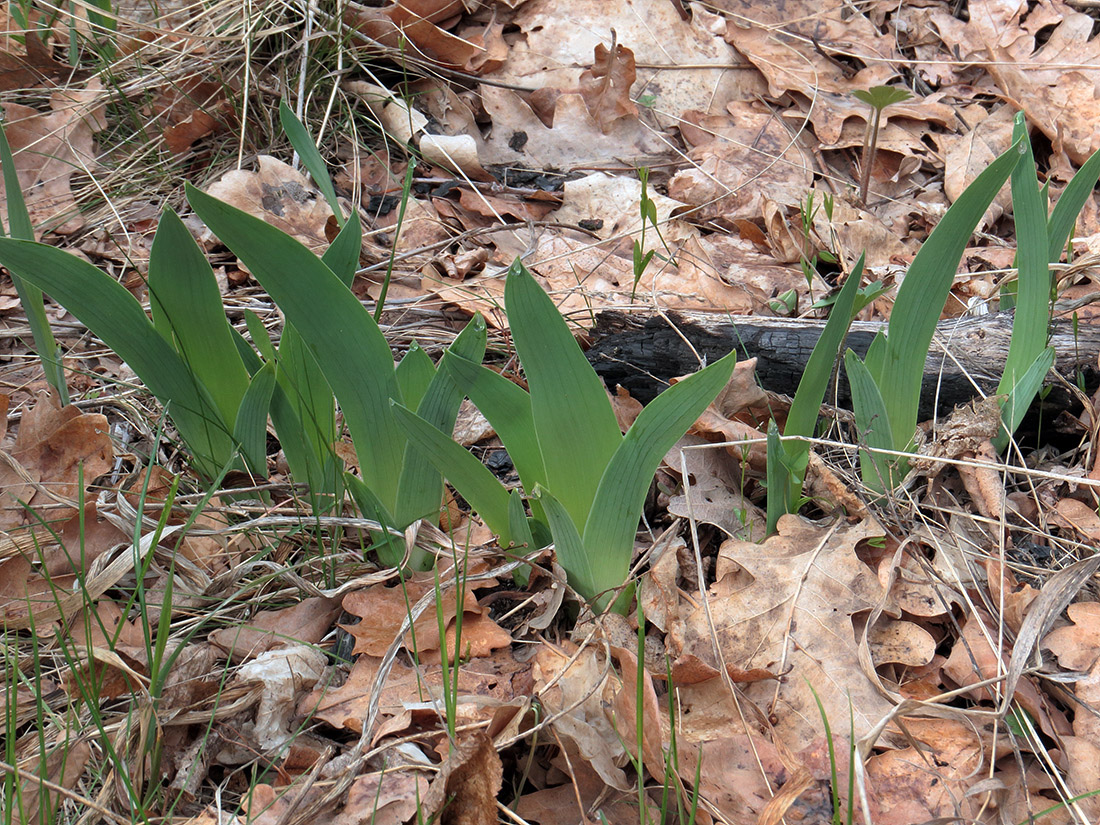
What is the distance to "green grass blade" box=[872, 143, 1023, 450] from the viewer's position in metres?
1.07

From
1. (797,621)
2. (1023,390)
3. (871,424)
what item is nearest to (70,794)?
(797,621)

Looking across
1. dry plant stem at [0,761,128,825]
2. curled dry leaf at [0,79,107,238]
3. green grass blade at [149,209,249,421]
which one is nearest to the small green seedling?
green grass blade at [149,209,249,421]

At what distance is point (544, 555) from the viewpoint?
1.21 m

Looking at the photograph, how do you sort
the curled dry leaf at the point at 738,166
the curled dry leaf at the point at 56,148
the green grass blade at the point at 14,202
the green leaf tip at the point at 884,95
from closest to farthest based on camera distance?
the green grass blade at the point at 14,202, the green leaf tip at the point at 884,95, the curled dry leaf at the point at 56,148, the curled dry leaf at the point at 738,166

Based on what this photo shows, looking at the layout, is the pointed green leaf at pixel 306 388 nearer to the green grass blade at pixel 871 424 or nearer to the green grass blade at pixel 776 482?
the green grass blade at pixel 776 482

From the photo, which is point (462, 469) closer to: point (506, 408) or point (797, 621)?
point (506, 408)

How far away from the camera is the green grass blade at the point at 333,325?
3.00 ft

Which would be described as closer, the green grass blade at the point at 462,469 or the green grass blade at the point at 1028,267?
the green grass blade at the point at 462,469

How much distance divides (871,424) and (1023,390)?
0.96ft

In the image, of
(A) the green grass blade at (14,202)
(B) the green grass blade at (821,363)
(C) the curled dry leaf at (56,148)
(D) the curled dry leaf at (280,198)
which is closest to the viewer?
(B) the green grass blade at (821,363)

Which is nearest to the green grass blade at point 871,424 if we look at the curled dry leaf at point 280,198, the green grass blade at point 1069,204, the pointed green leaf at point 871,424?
Result: the pointed green leaf at point 871,424

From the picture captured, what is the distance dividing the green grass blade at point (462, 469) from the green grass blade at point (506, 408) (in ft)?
0.16

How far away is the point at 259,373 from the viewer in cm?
110

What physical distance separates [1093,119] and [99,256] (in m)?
2.81
